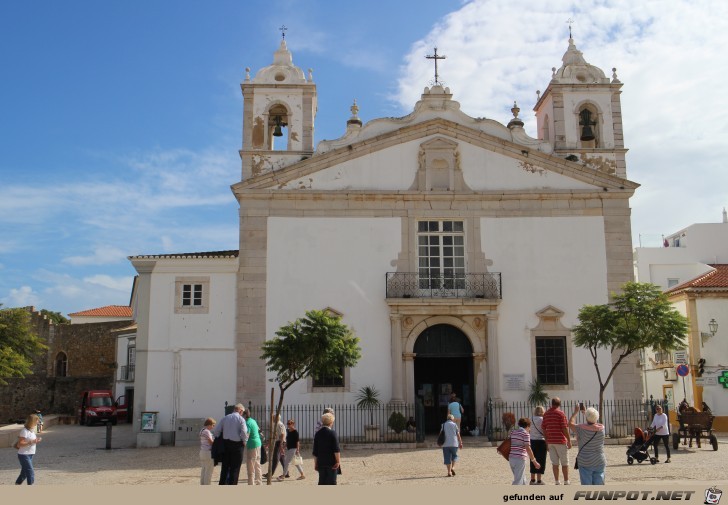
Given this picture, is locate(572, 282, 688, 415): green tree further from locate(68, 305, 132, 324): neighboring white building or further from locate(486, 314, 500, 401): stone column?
locate(68, 305, 132, 324): neighboring white building

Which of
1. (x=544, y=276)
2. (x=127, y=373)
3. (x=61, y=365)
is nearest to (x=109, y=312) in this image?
(x=61, y=365)

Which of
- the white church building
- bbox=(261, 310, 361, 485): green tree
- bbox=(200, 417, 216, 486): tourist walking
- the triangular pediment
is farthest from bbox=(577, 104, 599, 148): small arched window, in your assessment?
bbox=(200, 417, 216, 486): tourist walking

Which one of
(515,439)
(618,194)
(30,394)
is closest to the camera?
(515,439)

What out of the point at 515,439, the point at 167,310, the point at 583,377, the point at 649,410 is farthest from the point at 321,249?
the point at 515,439

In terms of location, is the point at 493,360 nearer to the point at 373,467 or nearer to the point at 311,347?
the point at 373,467

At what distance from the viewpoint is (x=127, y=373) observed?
4197 centimetres

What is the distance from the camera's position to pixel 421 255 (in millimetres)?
22750

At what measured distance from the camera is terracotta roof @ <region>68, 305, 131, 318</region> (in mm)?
61312

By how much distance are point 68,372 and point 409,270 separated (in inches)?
1266

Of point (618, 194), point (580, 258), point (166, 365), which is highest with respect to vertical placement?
point (618, 194)

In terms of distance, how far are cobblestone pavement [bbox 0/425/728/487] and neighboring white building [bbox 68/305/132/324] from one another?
40.4m

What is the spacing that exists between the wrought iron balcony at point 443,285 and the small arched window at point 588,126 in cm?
563

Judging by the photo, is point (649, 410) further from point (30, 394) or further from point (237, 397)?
point (30, 394)

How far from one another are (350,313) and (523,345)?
486cm
